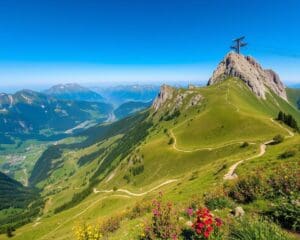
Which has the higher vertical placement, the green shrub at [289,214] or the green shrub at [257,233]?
the green shrub at [257,233]

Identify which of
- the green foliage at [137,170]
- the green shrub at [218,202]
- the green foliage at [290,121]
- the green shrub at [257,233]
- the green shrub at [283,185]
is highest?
the green shrub at [257,233]

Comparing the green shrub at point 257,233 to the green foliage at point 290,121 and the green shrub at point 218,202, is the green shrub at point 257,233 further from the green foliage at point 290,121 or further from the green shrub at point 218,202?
the green foliage at point 290,121

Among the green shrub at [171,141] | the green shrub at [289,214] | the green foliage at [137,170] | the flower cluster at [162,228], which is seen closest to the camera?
the green shrub at [289,214]

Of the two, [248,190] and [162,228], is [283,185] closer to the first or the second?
[248,190]

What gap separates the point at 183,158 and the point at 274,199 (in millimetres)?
131606

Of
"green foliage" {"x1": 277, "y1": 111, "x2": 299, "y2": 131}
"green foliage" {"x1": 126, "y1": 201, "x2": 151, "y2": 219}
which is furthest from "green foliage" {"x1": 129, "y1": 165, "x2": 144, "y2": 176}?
"green foliage" {"x1": 126, "y1": 201, "x2": 151, "y2": 219}

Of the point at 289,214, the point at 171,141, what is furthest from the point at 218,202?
the point at 171,141

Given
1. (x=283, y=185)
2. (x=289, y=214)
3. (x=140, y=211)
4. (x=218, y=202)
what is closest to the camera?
(x=289, y=214)

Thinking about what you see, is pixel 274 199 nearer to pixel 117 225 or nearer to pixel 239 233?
pixel 239 233

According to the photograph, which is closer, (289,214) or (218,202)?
(289,214)

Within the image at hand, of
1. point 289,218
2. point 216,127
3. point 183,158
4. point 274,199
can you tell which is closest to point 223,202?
point 274,199

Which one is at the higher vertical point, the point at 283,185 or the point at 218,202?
the point at 283,185

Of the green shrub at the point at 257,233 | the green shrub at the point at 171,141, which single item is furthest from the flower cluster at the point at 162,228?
the green shrub at the point at 171,141

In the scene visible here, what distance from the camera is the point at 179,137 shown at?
7692 inches
